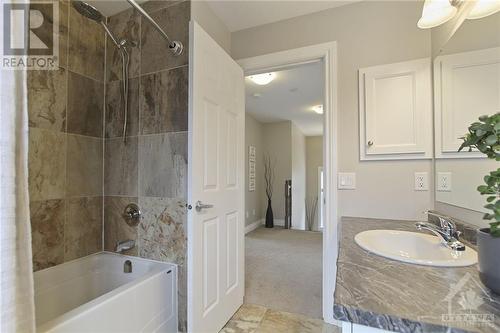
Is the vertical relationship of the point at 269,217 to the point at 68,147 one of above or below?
below

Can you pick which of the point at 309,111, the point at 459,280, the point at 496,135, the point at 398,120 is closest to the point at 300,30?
the point at 398,120

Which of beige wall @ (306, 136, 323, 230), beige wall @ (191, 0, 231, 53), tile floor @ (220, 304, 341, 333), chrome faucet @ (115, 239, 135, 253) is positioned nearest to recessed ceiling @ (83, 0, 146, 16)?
beige wall @ (191, 0, 231, 53)

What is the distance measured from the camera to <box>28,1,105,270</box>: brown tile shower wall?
5.02 ft

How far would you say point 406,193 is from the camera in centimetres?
163

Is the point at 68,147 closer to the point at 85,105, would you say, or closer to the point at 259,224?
the point at 85,105

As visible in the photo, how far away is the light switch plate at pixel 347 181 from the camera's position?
1752mm

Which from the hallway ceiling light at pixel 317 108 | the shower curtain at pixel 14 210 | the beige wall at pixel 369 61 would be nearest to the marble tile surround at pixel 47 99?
the shower curtain at pixel 14 210

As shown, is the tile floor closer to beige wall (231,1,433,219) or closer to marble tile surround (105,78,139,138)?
beige wall (231,1,433,219)

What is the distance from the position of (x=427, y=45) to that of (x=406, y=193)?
103 cm

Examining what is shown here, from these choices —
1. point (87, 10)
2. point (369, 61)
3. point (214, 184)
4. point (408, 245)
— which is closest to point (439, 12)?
point (369, 61)

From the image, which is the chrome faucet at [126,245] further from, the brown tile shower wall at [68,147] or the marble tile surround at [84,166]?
the marble tile surround at [84,166]

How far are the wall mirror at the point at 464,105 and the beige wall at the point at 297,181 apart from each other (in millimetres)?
4247

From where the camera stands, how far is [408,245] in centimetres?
120

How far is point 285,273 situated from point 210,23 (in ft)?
8.68
